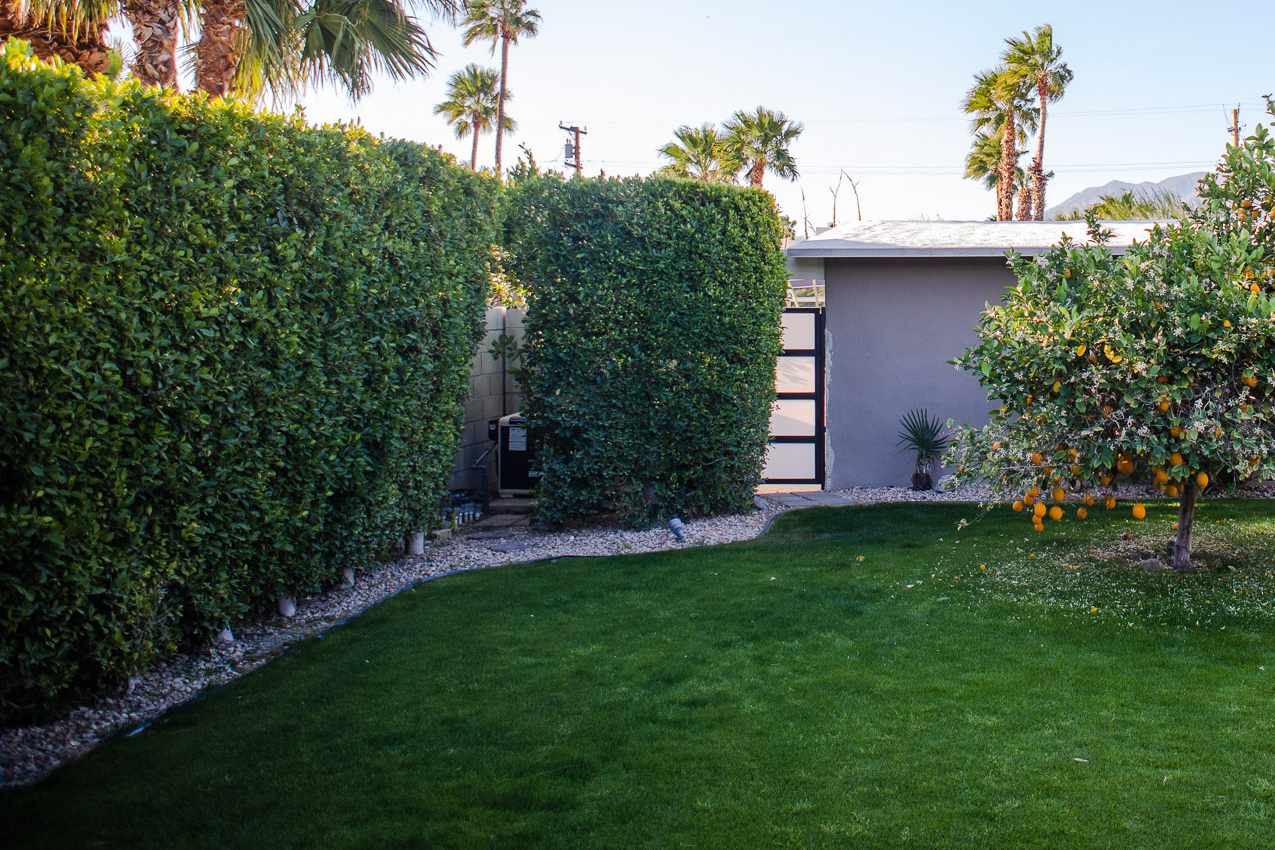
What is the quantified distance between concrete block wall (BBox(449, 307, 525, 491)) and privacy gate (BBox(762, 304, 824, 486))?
9.75 feet

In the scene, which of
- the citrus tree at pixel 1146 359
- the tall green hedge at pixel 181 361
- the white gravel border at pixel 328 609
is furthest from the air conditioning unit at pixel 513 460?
the citrus tree at pixel 1146 359

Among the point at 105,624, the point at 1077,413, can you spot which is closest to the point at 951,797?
the point at 1077,413

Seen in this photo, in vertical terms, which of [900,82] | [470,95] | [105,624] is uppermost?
[470,95]

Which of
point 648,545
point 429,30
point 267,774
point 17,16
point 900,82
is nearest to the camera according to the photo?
point 267,774

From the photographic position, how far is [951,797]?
3965 mm

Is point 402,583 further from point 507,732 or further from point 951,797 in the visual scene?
point 951,797

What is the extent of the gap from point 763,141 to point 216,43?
19.9 metres

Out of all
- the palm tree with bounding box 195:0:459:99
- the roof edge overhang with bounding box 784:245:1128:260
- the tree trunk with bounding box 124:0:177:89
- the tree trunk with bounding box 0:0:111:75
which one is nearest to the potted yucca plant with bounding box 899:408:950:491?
the roof edge overhang with bounding box 784:245:1128:260

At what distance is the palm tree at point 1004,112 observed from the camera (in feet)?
95.6

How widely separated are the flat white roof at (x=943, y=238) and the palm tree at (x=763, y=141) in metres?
16.8

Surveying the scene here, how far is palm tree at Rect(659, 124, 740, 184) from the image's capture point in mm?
30953

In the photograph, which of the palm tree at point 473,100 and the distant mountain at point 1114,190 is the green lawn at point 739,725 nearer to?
the distant mountain at point 1114,190

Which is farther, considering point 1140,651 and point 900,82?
point 900,82

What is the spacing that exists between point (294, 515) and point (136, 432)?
59.8 inches
